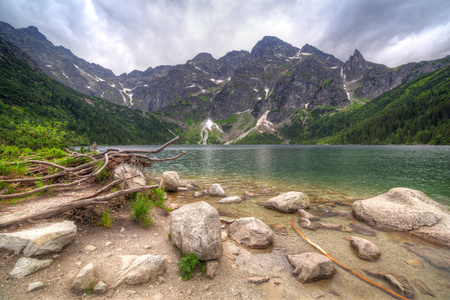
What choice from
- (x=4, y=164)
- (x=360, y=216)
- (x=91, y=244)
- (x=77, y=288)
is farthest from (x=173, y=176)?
(x=360, y=216)

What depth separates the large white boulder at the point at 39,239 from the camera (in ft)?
15.4

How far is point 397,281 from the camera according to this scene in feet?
22.0

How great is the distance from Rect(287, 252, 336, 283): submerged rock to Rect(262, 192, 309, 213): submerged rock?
22.2 feet

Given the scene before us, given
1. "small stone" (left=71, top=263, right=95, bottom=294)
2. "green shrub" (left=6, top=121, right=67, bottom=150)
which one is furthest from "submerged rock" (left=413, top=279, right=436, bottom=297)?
"green shrub" (left=6, top=121, right=67, bottom=150)

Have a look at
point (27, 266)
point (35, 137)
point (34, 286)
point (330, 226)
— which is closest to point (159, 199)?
point (27, 266)

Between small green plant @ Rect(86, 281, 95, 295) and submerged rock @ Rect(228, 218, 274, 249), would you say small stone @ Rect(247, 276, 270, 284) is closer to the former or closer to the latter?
submerged rock @ Rect(228, 218, 274, 249)

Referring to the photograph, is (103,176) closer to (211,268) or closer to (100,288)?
(100,288)

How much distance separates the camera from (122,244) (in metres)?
6.83

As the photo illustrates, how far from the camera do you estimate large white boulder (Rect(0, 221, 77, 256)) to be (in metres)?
4.68

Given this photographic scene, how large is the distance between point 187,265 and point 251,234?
4.47 metres

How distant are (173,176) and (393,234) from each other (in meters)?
18.9

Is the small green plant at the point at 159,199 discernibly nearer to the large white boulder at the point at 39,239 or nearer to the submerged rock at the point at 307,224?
the large white boulder at the point at 39,239

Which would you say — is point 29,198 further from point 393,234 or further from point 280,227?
point 393,234

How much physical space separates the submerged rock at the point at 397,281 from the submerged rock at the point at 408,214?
5254 millimetres
